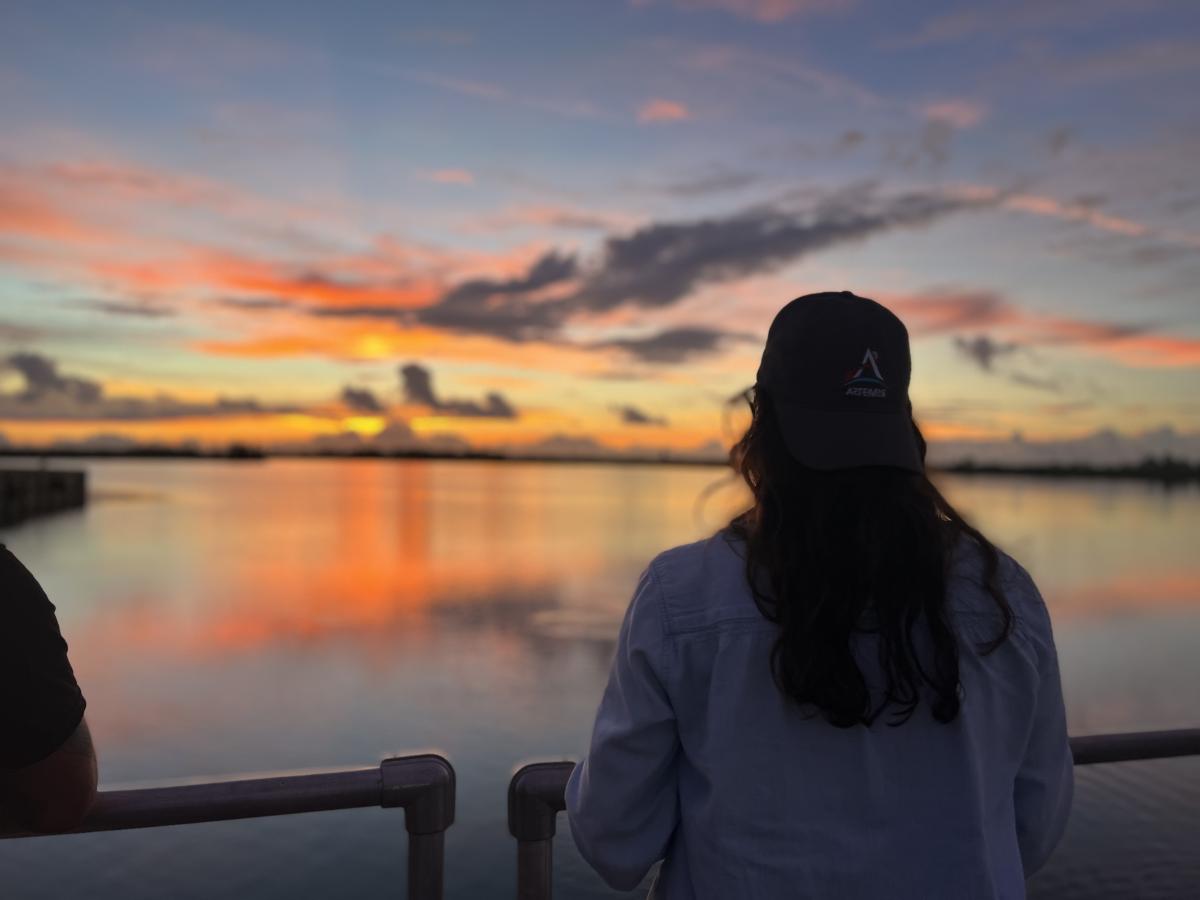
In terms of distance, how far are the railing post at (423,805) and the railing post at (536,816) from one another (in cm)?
16

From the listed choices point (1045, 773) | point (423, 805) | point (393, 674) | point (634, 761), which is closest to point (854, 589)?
point (634, 761)

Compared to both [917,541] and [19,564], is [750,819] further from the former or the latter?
[19,564]

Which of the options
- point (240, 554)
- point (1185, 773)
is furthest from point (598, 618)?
point (240, 554)

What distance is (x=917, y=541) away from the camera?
4.67ft

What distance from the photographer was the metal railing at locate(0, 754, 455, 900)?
188 cm

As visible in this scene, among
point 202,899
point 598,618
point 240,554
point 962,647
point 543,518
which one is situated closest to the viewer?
point 962,647

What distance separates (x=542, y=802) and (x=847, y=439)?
1.16m

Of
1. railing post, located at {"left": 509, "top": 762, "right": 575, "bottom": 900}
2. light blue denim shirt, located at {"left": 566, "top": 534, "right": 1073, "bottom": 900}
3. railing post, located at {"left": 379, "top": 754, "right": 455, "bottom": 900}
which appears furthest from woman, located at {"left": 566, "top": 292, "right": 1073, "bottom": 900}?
railing post, located at {"left": 379, "top": 754, "right": 455, "bottom": 900}

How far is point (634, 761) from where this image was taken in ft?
4.75

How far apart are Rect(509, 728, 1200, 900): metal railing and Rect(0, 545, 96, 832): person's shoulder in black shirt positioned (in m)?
0.89

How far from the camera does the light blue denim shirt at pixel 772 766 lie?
1.38 meters

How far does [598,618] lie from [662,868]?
84.4ft

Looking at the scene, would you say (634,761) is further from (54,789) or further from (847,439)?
(54,789)

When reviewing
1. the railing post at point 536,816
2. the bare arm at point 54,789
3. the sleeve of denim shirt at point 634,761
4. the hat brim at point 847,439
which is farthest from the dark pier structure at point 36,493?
the hat brim at point 847,439
